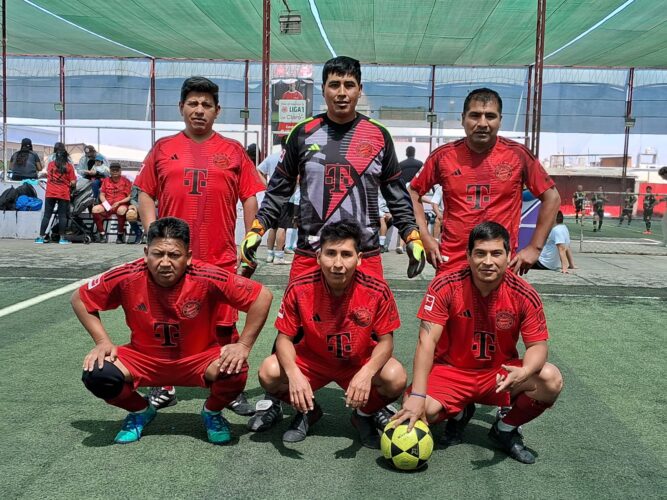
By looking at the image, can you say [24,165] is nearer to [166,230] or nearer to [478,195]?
[166,230]

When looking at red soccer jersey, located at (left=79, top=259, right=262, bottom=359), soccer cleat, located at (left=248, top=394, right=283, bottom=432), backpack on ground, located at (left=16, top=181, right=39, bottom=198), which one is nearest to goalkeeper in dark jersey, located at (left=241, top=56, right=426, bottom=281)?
red soccer jersey, located at (left=79, top=259, right=262, bottom=359)

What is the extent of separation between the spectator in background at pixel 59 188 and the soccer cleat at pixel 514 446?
34.3 feet

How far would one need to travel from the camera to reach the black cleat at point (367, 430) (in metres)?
3.28

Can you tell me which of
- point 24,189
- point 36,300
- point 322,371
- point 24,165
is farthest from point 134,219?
point 322,371

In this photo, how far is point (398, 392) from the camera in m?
3.38

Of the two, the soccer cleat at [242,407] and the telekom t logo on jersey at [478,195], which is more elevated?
the telekom t logo on jersey at [478,195]

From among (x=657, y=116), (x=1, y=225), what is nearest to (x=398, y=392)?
(x=1, y=225)

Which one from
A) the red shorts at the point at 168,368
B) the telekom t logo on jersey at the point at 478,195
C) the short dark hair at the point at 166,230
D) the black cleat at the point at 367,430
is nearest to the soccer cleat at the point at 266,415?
the red shorts at the point at 168,368

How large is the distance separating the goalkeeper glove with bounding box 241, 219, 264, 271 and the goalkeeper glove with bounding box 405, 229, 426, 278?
81cm

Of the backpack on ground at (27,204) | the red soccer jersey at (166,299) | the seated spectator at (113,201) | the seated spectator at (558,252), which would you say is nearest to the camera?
the red soccer jersey at (166,299)

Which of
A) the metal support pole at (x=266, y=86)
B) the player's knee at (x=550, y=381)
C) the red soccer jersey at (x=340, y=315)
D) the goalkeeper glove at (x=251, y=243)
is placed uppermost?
the metal support pole at (x=266, y=86)

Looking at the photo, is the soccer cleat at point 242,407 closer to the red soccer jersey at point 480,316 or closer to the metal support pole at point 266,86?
the red soccer jersey at point 480,316

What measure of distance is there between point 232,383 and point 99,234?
396 inches

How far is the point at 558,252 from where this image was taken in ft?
31.2
